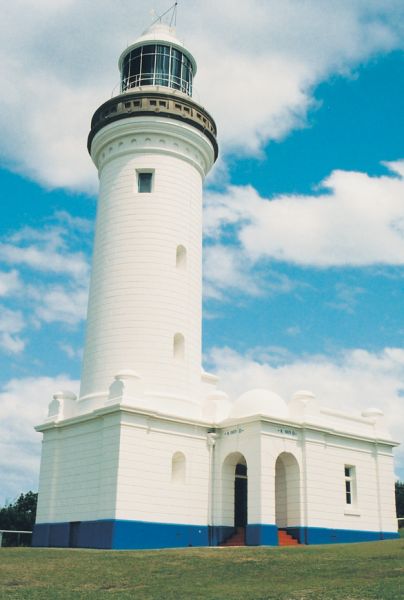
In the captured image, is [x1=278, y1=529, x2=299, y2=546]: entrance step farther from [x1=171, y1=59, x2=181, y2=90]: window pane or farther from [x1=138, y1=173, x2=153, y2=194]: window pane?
[x1=171, y1=59, x2=181, y2=90]: window pane

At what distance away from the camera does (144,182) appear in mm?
28922

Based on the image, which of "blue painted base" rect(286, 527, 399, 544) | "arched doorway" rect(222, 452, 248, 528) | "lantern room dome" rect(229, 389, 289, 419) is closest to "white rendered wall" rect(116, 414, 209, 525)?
"arched doorway" rect(222, 452, 248, 528)

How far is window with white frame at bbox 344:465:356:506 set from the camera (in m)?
27.7

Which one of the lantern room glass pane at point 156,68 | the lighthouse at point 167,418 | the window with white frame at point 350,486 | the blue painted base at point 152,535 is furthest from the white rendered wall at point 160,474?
the lantern room glass pane at point 156,68

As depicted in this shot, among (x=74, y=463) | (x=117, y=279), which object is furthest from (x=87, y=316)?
(x=74, y=463)

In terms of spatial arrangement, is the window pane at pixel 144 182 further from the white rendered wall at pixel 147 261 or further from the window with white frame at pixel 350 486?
the window with white frame at pixel 350 486

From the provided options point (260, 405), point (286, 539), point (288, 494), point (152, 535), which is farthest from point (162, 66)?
point (286, 539)

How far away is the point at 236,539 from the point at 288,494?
2.64 m

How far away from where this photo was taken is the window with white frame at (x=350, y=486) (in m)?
27.7

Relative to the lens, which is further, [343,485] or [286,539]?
[343,485]

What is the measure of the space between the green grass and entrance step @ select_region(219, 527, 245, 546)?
4.63m

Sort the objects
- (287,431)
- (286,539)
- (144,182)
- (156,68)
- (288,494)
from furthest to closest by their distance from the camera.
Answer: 1. (156,68)
2. (144,182)
3. (288,494)
4. (287,431)
5. (286,539)

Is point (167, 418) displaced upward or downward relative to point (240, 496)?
upward

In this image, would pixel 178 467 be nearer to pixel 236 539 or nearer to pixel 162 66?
pixel 236 539
